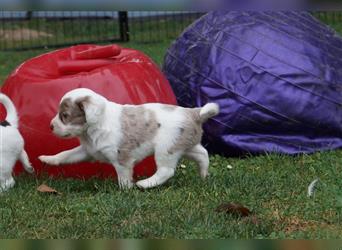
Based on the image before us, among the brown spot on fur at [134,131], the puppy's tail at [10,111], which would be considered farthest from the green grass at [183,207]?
the puppy's tail at [10,111]

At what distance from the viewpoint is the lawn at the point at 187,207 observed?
350 centimetres

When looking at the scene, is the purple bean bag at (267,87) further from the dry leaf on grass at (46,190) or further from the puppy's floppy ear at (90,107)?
the dry leaf on grass at (46,190)

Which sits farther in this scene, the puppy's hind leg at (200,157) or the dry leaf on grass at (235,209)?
the puppy's hind leg at (200,157)

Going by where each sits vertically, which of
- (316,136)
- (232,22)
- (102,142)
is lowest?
(316,136)

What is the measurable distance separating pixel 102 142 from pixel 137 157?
0.78 ft

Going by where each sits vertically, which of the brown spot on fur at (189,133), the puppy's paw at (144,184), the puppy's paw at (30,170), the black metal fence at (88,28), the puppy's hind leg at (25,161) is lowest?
the black metal fence at (88,28)

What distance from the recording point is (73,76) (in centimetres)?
476

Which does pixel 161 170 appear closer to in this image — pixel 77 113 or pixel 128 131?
pixel 128 131

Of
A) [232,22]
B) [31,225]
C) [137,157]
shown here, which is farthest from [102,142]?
[232,22]

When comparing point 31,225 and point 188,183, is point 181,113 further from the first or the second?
point 31,225

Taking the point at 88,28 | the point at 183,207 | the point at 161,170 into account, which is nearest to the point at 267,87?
the point at 161,170

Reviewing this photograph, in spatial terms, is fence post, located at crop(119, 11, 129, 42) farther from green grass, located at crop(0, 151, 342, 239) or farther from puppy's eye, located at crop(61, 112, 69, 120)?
puppy's eye, located at crop(61, 112, 69, 120)

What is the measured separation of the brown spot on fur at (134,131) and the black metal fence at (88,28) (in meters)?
9.15

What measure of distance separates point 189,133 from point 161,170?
288 millimetres
